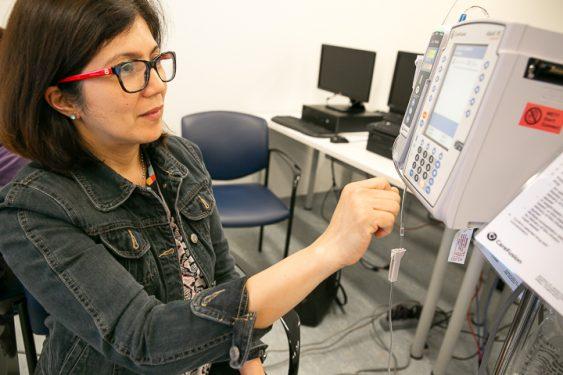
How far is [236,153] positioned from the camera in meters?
2.38

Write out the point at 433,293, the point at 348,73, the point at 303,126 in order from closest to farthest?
the point at 433,293
the point at 303,126
the point at 348,73

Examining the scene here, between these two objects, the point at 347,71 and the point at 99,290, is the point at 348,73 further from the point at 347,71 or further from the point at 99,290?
the point at 99,290

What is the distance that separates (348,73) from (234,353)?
2.29 meters

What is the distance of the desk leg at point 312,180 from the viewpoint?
3.11m

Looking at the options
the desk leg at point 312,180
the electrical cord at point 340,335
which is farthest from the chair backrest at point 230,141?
the electrical cord at point 340,335

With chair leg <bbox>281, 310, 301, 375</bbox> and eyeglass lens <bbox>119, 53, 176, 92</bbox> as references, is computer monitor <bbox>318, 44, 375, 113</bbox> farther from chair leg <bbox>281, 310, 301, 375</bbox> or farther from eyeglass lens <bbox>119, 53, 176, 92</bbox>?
eyeglass lens <bbox>119, 53, 176, 92</bbox>

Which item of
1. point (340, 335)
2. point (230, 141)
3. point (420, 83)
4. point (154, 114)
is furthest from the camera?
point (230, 141)

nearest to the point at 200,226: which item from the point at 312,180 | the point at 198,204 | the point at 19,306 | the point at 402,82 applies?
the point at 198,204

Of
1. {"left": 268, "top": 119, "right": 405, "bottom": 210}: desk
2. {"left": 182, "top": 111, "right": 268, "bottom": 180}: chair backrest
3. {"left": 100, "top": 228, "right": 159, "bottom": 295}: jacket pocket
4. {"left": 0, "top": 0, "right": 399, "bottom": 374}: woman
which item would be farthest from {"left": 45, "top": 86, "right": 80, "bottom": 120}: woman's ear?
{"left": 182, "top": 111, "right": 268, "bottom": 180}: chair backrest

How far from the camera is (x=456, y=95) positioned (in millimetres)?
596

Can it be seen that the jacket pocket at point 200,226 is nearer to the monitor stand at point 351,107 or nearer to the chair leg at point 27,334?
the chair leg at point 27,334

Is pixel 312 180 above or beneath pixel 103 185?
beneath

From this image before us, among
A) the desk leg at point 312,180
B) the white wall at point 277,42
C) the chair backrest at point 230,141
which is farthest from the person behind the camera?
the desk leg at point 312,180

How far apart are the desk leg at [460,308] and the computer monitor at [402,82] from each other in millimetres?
1074
